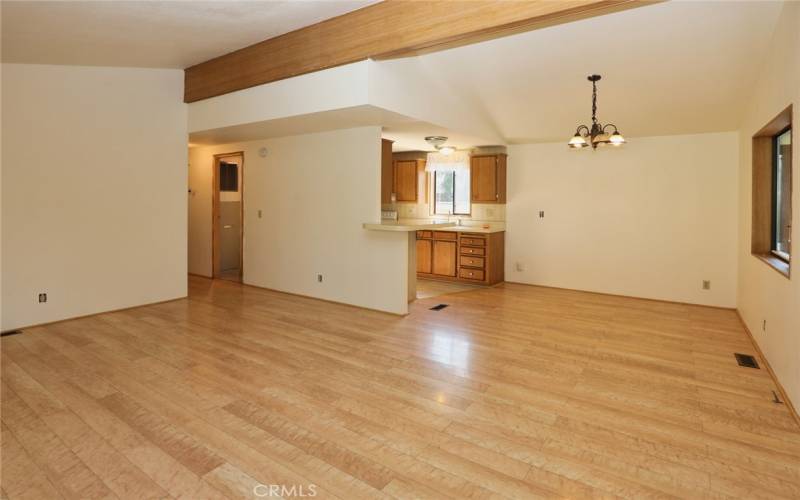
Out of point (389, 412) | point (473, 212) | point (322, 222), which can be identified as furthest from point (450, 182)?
point (389, 412)

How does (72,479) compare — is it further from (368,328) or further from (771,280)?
(771,280)

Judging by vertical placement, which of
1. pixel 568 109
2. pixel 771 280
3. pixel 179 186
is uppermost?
pixel 568 109

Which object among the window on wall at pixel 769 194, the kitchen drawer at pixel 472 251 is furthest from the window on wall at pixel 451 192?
the window on wall at pixel 769 194

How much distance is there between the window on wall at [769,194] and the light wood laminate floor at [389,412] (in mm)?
956

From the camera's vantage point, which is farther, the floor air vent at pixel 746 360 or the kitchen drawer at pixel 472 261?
the kitchen drawer at pixel 472 261

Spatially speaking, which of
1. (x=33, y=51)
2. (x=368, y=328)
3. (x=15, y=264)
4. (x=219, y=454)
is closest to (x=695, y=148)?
(x=368, y=328)

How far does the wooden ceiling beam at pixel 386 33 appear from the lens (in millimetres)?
3183

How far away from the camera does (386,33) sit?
153 inches

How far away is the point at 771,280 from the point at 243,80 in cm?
537

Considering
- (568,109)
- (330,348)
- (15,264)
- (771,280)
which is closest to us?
(771,280)

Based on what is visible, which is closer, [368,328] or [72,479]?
[72,479]

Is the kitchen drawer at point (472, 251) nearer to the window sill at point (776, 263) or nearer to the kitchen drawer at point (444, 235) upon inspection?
the kitchen drawer at point (444, 235)

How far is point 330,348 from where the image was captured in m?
4.09

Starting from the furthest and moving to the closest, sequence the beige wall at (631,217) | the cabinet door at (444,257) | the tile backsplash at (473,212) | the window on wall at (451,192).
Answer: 1. the window on wall at (451,192)
2. the tile backsplash at (473,212)
3. the cabinet door at (444,257)
4. the beige wall at (631,217)
